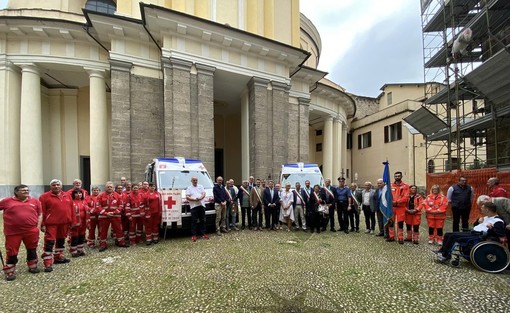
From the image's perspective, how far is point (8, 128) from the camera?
1404 cm

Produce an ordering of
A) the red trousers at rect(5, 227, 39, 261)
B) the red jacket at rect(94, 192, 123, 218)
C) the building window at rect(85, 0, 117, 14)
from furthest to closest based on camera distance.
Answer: the building window at rect(85, 0, 117, 14) → the red jacket at rect(94, 192, 123, 218) → the red trousers at rect(5, 227, 39, 261)

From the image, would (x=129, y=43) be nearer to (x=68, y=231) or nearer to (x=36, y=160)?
(x=36, y=160)

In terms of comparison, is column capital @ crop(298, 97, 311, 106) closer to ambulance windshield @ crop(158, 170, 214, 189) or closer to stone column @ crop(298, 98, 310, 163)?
stone column @ crop(298, 98, 310, 163)

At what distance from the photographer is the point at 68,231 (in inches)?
240

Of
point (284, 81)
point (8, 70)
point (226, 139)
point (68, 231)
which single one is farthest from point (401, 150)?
point (8, 70)

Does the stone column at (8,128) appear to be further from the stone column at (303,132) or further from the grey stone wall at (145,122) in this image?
the stone column at (303,132)

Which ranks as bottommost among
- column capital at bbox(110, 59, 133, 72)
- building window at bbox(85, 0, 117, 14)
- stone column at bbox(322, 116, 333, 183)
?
stone column at bbox(322, 116, 333, 183)

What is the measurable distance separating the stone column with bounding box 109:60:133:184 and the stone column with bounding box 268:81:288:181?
778 centimetres

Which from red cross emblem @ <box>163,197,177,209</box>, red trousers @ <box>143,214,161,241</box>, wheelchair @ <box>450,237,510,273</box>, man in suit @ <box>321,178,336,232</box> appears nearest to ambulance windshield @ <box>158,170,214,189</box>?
red cross emblem @ <box>163,197,177,209</box>

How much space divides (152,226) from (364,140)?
2788cm

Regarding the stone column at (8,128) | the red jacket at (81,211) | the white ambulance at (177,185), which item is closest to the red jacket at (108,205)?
the red jacket at (81,211)

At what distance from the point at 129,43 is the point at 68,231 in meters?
10.9

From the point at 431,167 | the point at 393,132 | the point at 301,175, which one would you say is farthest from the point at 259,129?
the point at 393,132

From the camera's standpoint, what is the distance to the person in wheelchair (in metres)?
5.01
